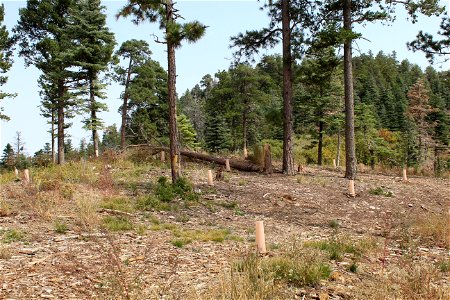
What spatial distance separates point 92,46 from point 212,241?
76.9ft

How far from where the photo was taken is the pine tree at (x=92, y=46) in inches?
1019

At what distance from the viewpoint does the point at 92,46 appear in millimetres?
26375

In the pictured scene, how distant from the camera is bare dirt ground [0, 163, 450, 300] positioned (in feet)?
14.2

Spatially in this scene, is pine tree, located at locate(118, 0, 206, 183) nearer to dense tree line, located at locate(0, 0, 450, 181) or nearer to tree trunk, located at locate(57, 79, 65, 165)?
dense tree line, located at locate(0, 0, 450, 181)

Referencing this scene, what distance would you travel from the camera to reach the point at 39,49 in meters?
26.5

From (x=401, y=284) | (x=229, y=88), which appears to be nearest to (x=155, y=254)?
(x=401, y=284)

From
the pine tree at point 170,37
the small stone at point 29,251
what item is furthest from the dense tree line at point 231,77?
the small stone at point 29,251

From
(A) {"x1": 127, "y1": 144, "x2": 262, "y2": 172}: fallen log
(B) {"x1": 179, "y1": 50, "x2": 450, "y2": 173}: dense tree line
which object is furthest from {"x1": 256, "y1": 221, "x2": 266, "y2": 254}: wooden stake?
(B) {"x1": 179, "y1": 50, "x2": 450, "y2": 173}: dense tree line

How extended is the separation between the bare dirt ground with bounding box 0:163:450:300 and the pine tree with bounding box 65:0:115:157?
13.9 metres

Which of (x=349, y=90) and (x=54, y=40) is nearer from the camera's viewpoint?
(x=349, y=90)

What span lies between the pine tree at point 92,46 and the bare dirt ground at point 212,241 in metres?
13.9

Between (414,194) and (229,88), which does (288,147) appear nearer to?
(414,194)

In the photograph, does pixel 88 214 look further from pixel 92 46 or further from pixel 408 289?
pixel 92 46

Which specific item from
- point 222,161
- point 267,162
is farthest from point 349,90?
point 222,161
